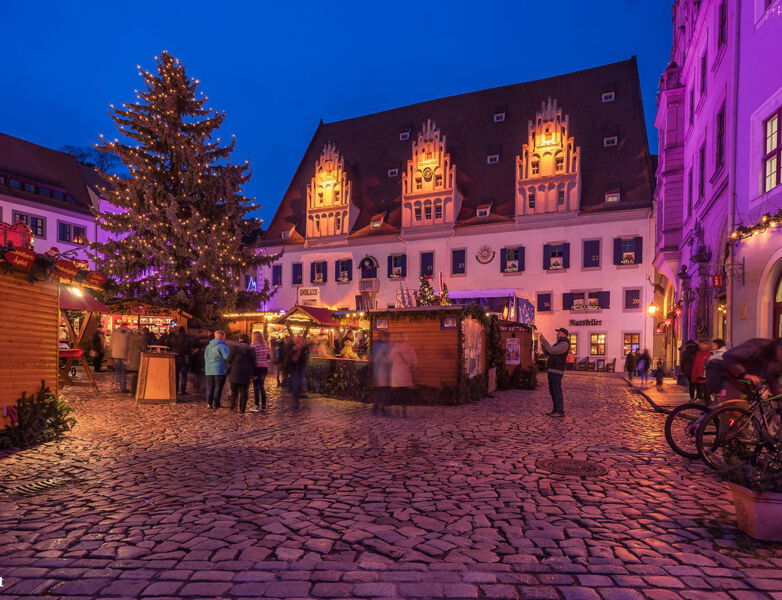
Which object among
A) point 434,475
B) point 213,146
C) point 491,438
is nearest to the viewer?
point 434,475

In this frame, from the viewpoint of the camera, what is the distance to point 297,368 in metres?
13.1

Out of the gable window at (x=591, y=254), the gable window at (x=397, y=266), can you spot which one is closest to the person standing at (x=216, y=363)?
the gable window at (x=591, y=254)

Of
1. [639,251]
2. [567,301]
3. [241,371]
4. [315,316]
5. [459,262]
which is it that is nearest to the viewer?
[241,371]

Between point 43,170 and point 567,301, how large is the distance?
39.8 m

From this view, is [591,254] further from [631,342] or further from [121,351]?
[121,351]

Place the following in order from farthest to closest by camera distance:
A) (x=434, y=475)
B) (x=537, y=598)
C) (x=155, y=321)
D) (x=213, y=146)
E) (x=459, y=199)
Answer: (x=459, y=199)
(x=213, y=146)
(x=155, y=321)
(x=434, y=475)
(x=537, y=598)

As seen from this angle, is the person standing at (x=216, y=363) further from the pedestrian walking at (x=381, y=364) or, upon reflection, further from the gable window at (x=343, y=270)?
the gable window at (x=343, y=270)

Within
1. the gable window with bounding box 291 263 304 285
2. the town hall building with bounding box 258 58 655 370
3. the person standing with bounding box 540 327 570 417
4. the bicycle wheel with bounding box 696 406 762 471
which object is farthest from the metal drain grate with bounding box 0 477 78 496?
the gable window with bounding box 291 263 304 285

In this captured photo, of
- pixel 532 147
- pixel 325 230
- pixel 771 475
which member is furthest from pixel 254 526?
pixel 325 230

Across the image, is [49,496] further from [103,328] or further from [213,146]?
[213,146]

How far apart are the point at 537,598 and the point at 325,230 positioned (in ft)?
142

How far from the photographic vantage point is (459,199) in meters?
41.5

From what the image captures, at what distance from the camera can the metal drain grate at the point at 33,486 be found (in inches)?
231

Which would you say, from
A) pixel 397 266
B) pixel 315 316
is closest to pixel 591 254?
pixel 397 266
